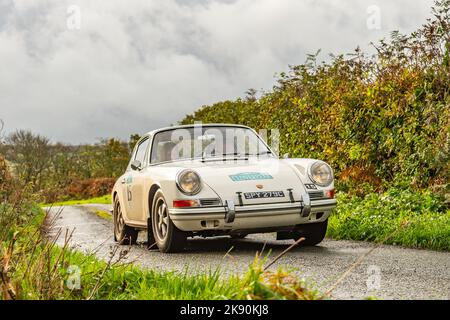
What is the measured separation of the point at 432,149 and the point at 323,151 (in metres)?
3.51

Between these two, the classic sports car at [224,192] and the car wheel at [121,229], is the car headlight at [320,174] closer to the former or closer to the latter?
the classic sports car at [224,192]

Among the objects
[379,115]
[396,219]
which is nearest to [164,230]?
[396,219]

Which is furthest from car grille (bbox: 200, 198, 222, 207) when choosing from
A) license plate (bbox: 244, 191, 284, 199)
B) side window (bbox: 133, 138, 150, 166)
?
side window (bbox: 133, 138, 150, 166)

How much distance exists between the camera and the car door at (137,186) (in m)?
9.32

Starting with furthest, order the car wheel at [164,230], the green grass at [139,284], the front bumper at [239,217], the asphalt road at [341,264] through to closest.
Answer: the car wheel at [164,230]
the front bumper at [239,217]
the asphalt road at [341,264]
the green grass at [139,284]

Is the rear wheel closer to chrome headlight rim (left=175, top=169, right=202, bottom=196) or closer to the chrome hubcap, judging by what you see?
chrome headlight rim (left=175, top=169, right=202, bottom=196)

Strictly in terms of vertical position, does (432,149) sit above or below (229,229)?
above

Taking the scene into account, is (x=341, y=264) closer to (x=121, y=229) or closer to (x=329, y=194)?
(x=329, y=194)

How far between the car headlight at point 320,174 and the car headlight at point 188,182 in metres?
1.38

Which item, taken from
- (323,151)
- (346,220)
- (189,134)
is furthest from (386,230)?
(323,151)

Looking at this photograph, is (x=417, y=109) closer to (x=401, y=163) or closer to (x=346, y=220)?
(x=401, y=163)

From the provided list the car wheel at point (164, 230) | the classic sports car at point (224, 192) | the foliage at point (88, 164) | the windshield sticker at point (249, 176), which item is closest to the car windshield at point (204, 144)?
the classic sports car at point (224, 192)

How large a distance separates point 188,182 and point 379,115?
5.76m
